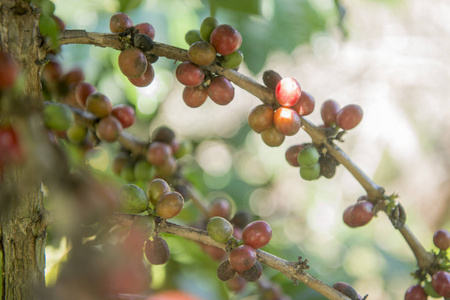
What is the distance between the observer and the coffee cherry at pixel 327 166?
0.69 metres

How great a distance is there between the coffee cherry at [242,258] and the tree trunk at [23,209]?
8.4 inches

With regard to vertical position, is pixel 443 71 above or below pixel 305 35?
above

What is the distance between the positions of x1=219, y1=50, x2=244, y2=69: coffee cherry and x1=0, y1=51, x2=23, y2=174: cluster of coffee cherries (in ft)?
0.96

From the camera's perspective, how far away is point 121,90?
128 centimetres

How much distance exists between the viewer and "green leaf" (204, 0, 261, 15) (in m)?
0.80

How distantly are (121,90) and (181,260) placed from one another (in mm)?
566

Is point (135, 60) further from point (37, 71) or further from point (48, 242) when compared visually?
point (48, 242)

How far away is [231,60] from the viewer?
0.63 metres

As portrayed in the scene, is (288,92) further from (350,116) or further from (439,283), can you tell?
(439,283)

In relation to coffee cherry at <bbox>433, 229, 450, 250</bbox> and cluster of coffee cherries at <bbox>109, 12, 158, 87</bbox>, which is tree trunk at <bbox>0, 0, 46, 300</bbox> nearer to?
cluster of coffee cherries at <bbox>109, 12, 158, 87</bbox>

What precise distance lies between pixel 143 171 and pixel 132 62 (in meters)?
0.27

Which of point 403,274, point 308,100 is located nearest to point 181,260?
point 308,100

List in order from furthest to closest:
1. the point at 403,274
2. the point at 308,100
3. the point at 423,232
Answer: the point at 423,232, the point at 403,274, the point at 308,100

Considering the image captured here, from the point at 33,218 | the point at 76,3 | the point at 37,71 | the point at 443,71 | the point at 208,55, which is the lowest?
the point at 33,218
